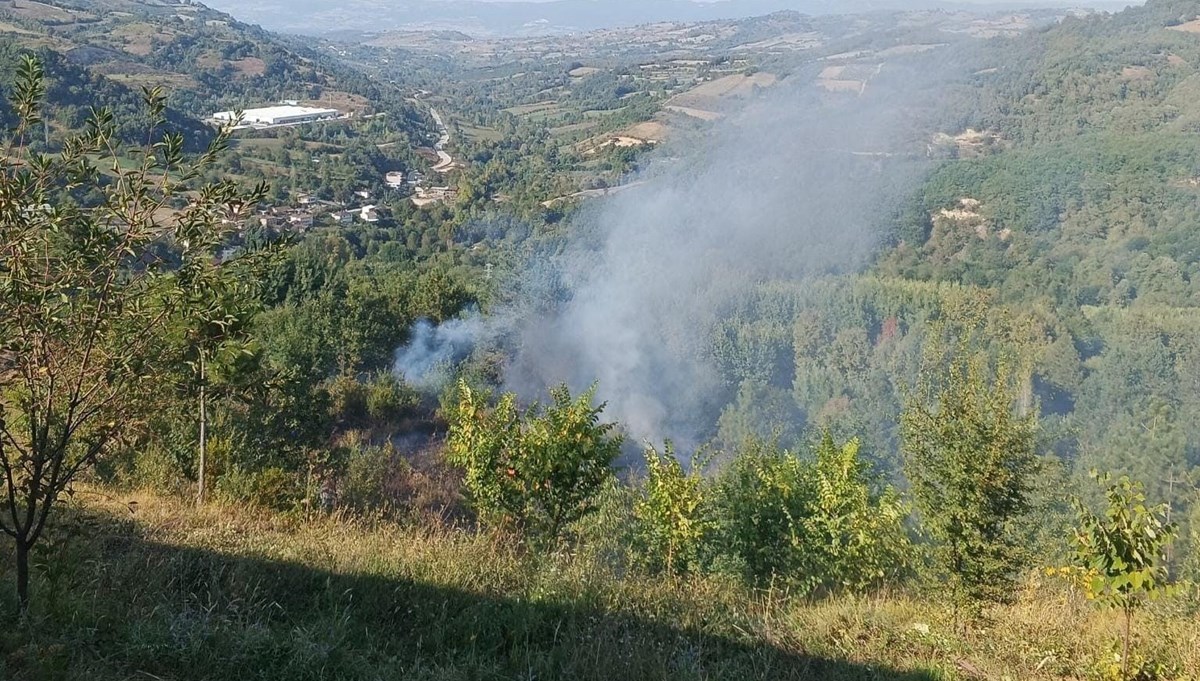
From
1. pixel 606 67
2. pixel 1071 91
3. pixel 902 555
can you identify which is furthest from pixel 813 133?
pixel 902 555

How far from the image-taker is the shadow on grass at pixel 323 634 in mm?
2346

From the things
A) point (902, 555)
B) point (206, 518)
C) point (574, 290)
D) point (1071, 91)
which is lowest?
point (574, 290)

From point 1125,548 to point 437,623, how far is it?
9.09ft

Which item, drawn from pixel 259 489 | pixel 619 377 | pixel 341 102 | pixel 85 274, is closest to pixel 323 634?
pixel 85 274

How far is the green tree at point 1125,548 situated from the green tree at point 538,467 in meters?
3.95

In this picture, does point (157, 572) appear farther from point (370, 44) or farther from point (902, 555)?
point (370, 44)

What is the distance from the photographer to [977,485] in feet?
14.3

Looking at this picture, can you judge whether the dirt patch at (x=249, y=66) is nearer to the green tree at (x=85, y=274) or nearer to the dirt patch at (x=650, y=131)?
the dirt patch at (x=650, y=131)

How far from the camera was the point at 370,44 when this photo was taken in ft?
578

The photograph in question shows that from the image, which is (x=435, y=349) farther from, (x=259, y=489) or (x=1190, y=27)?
(x=1190, y=27)

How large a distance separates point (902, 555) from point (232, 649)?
471 centimetres

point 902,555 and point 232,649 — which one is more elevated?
point 232,649

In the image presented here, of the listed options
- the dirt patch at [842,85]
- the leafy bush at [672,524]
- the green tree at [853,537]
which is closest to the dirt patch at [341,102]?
the dirt patch at [842,85]

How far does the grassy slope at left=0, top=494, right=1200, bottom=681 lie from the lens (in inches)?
94.9
